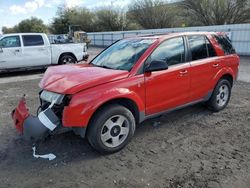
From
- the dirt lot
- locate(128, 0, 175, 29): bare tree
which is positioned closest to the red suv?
the dirt lot

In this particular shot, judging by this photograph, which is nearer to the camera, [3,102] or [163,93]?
[163,93]

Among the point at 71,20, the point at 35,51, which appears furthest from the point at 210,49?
the point at 71,20

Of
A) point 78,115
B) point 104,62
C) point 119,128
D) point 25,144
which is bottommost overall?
point 25,144

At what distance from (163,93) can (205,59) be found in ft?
4.31

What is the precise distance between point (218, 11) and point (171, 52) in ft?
69.9

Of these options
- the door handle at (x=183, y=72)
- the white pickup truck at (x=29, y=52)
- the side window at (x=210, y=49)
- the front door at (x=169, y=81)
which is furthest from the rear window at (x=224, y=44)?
the white pickup truck at (x=29, y=52)

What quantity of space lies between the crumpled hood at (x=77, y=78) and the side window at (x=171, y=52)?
74 centimetres

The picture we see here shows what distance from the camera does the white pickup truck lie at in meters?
10.8

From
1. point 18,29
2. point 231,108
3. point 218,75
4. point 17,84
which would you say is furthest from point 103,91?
point 18,29

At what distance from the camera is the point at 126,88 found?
3.82 metres

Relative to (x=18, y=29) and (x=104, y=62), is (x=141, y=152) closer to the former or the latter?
(x=104, y=62)

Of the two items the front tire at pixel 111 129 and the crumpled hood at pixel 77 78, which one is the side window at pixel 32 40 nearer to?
the crumpled hood at pixel 77 78

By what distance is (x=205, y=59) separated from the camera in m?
5.00

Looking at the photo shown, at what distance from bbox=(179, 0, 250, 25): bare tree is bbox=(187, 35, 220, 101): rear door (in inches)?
780
